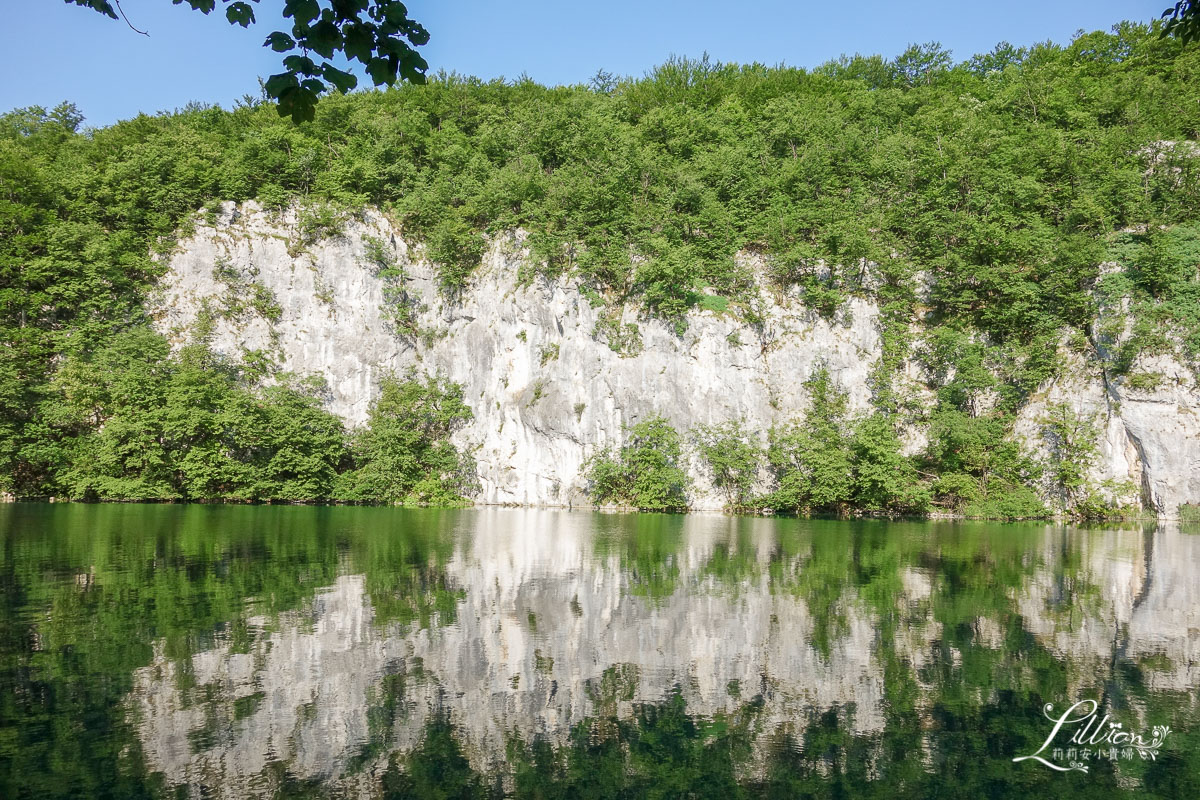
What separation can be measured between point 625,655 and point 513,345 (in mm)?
36232

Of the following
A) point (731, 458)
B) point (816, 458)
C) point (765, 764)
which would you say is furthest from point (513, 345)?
point (765, 764)

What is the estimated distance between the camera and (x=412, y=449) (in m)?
43.2

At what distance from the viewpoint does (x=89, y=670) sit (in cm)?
882

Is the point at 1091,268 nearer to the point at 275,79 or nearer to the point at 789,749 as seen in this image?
the point at 789,749

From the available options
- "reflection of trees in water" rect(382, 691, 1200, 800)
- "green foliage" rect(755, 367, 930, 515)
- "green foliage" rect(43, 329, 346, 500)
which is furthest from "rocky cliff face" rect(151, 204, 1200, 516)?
"reflection of trees in water" rect(382, 691, 1200, 800)

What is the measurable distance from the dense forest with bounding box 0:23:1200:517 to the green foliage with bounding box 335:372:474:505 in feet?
0.58

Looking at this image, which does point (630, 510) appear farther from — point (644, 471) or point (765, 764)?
point (765, 764)

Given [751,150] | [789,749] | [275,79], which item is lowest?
[789,749]

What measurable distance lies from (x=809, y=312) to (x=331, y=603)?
37.7 metres

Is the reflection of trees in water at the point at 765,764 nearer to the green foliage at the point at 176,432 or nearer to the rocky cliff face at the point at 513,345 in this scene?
the rocky cliff face at the point at 513,345

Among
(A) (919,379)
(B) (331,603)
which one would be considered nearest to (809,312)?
(A) (919,379)

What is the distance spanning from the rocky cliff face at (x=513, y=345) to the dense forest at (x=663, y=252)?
1274mm

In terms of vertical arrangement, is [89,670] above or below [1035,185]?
below

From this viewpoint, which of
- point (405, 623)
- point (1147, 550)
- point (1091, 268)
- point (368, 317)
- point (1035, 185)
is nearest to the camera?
point (405, 623)
